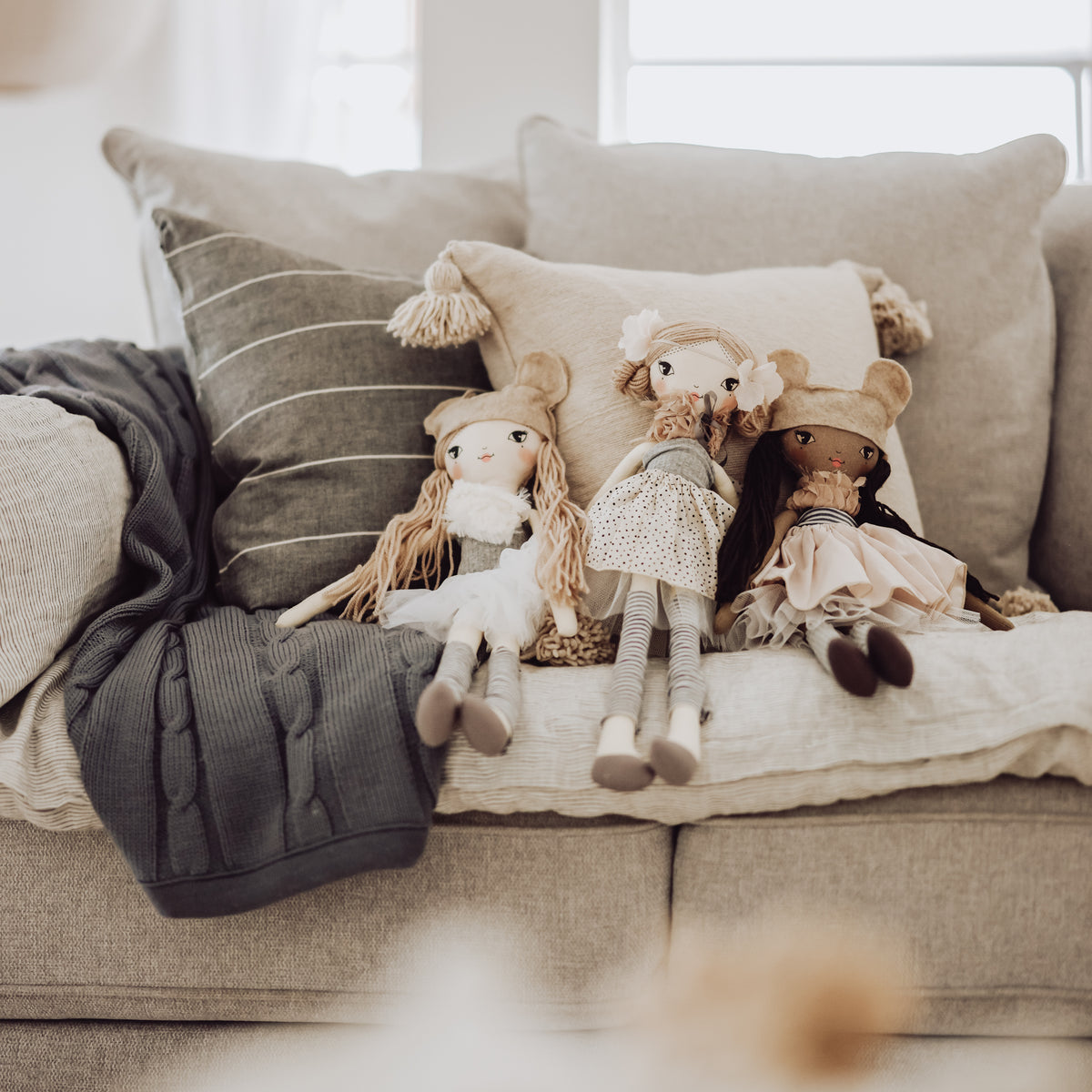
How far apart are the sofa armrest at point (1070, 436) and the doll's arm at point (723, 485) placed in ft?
1.74

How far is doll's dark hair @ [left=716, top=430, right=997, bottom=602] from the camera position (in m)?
0.89

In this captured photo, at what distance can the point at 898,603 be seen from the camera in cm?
86

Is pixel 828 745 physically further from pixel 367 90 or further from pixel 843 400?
pixel 367 90

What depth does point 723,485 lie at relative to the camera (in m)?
0.93

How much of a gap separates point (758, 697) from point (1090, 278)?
89cm

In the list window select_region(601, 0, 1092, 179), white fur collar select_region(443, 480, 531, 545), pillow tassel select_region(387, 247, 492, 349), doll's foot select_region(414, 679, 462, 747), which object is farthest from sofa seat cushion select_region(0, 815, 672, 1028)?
window select_region(601, 0, 1092, 179)

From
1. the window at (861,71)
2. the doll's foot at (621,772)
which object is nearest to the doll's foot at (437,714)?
the doll's foot at (621,772)

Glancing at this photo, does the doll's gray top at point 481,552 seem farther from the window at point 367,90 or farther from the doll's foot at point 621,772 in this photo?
the window at point 367,90

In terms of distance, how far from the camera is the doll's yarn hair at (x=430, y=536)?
2.98 feet

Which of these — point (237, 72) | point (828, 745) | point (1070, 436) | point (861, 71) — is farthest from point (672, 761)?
→ point (861, 71)

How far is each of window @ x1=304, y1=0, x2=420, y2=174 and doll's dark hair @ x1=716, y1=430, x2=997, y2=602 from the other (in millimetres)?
1325

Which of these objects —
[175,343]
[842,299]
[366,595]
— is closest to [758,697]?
[366,595]

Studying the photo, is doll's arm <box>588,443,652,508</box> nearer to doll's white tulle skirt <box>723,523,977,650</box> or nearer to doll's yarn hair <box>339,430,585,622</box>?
doll's yarn hair <box>339,430,585,622</box>

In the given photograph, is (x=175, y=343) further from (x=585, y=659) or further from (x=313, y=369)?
(x=585, y=659)
